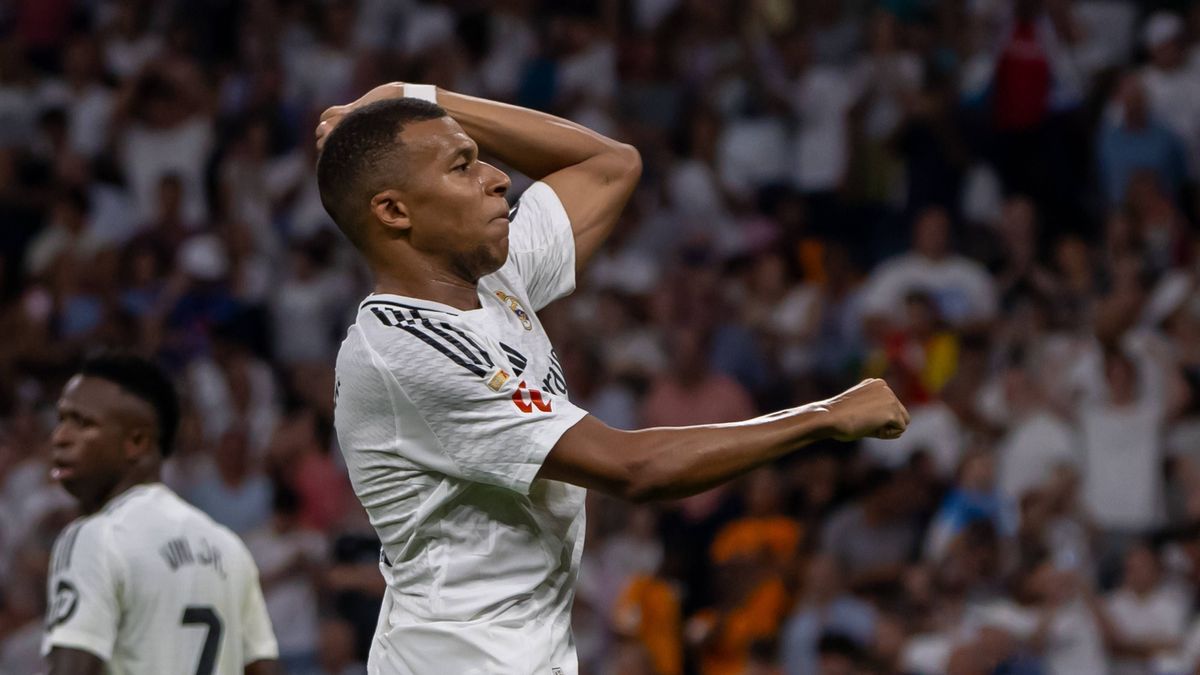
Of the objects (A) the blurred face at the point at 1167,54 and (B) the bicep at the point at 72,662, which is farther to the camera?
(A) the blurred face at the point at 1167,54

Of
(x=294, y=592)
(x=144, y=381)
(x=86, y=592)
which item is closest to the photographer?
(x=86, y=592)

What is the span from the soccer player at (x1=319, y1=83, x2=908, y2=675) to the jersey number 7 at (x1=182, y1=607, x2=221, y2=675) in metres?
1.40

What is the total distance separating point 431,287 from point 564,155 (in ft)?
2.78

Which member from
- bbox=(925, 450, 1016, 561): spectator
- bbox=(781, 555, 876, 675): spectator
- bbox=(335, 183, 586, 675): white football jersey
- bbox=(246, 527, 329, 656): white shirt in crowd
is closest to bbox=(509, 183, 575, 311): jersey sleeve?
bbox=(335, 183, 586, 675): white football jersey

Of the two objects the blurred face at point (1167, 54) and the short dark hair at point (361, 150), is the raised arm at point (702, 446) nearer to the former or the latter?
the short dark hair at point (361, 150)

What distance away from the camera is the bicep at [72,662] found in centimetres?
488

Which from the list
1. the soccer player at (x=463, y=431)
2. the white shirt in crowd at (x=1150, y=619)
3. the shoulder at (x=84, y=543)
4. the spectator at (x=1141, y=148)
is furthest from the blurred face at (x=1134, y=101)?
the soccer player at (x=463, y=431)

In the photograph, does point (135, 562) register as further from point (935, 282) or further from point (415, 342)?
point (935, 282)

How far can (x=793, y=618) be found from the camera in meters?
9.57

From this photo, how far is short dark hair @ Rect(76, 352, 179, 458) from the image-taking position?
5449 millimetres

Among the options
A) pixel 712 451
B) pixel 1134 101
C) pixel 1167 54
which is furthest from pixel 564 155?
pixel 1167 54

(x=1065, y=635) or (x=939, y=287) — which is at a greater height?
(x=939, y=287)

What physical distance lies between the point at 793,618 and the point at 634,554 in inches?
44.1

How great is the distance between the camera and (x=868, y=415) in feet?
11.6
